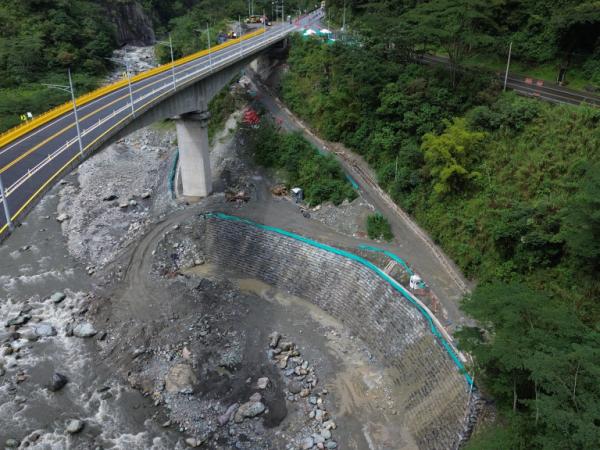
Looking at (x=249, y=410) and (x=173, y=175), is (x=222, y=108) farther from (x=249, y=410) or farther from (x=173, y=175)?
(x=249, y=410)

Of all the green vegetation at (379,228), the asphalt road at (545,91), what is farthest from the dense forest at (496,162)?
the green vegetation at (379,228)

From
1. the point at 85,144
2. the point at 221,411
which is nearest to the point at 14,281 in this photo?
the point at 85,144

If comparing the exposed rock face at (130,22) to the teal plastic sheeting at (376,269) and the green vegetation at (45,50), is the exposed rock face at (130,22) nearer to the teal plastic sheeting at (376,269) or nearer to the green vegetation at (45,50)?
the green vegetation at (45,50)

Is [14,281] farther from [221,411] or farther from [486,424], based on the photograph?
[486,424]

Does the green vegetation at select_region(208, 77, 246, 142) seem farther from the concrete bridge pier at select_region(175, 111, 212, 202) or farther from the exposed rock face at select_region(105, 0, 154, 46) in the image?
the exposed rock face at select_region(105, 0, 154, 46)

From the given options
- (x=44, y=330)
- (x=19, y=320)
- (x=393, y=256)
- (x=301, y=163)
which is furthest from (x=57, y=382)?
(x=301, y=163)

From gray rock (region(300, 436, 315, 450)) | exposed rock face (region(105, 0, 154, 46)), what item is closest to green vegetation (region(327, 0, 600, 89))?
gray rock (region(300, 436, 315, 450))

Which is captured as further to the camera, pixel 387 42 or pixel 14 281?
pixel 387 42

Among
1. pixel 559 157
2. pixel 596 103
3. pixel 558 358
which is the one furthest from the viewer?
pixel 596 103
